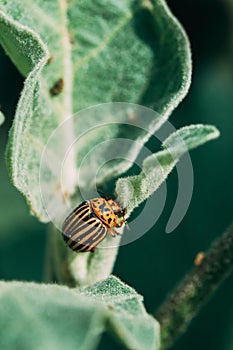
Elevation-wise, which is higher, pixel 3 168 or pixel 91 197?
pixel 91 197

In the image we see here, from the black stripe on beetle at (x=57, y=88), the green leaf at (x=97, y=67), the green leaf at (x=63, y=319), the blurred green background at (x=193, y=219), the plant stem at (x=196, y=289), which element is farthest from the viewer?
the blurred green background at (x=193, y=219)

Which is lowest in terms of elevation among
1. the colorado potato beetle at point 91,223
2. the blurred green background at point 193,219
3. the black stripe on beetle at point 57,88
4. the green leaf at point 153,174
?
the blurred green background at point 193,219

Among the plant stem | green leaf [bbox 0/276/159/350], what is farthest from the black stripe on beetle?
green leaf [bbox 0/276/159/350]

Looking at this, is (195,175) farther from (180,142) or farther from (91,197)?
(180,142)

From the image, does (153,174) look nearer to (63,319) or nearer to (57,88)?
(63,319)

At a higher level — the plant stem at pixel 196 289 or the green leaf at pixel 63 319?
the green leaf at pixel 63 319

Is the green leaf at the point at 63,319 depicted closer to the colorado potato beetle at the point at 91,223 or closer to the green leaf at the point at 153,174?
the green leaf at the point at 153,174

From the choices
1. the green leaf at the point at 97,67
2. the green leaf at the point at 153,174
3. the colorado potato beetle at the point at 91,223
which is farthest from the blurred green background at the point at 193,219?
the green leaf at the point at 153,174

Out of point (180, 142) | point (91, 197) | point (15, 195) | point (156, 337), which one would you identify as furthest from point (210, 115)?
point (156, 337)
